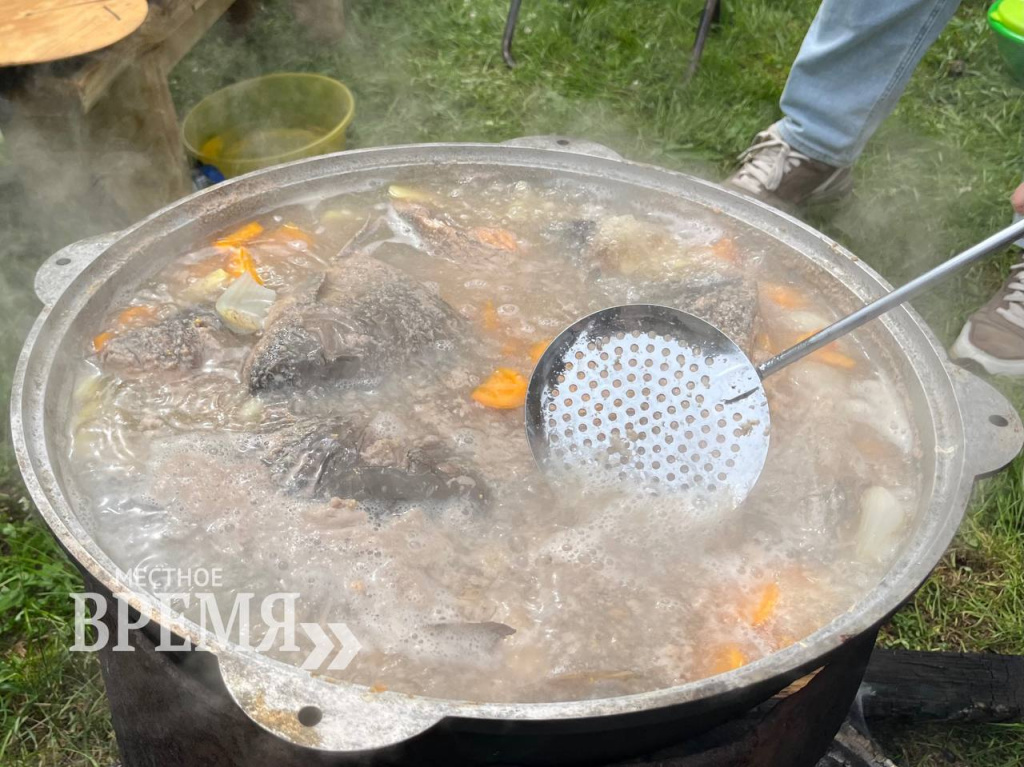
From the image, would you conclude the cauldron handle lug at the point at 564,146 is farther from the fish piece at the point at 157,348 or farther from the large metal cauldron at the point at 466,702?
the fish piece at the point at 157,348

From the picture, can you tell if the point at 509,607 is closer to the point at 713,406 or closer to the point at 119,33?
the point at 713,406

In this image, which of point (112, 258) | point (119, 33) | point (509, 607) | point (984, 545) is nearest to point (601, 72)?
point (119, 33)

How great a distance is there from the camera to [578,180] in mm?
2633

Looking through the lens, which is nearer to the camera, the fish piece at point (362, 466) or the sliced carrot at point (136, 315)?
the fish piece at point (362, 466)

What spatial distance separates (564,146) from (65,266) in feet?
4.62

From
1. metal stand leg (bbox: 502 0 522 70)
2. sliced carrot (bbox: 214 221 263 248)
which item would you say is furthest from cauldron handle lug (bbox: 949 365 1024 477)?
metal stand leg (bbox: 502 0 522 70)

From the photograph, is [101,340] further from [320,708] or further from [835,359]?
[835,359]

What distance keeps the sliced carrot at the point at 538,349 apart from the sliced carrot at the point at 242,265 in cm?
73

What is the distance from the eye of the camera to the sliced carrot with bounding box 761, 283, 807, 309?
232cm

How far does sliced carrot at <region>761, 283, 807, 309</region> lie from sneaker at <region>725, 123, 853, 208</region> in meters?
1.68

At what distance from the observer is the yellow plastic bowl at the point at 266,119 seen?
4.22m

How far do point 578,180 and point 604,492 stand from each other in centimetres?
117

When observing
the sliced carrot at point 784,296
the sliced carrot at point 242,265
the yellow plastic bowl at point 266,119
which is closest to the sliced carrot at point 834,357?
the sliced carrot at point 784,296

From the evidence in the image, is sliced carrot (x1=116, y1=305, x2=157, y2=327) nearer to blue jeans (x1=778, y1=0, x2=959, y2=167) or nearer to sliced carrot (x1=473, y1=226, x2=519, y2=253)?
sliced carrot (x1=473, y1=226, x2=519, y2=253)
